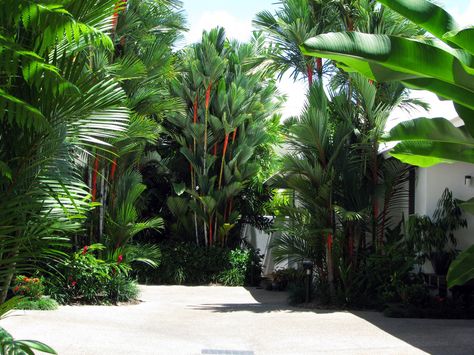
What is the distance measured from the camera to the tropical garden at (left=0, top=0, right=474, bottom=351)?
4.14 m

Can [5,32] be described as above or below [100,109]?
above

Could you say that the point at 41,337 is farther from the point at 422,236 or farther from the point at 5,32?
the point at 422,236

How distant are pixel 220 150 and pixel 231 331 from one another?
10233 millimetres

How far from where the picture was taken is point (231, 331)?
1027cm

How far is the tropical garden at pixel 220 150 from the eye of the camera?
163 inches

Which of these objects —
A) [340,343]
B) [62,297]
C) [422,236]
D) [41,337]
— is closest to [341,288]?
[422,236]

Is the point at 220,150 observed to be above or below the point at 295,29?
below

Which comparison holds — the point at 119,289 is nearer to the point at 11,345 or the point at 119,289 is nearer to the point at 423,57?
the point at 11,345

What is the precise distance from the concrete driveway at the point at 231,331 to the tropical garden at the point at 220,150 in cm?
82

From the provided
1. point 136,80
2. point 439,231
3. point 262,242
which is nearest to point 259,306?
point 439,231

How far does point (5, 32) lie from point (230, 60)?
16.4 m

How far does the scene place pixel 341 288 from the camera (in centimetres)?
1363

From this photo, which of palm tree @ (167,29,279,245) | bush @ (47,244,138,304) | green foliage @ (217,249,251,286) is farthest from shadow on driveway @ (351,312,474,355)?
palm tree @ (167,29,279,245)

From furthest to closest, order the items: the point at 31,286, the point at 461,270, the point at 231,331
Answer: the point at 31,286 < the point at 231,331 < the point at 461,270
